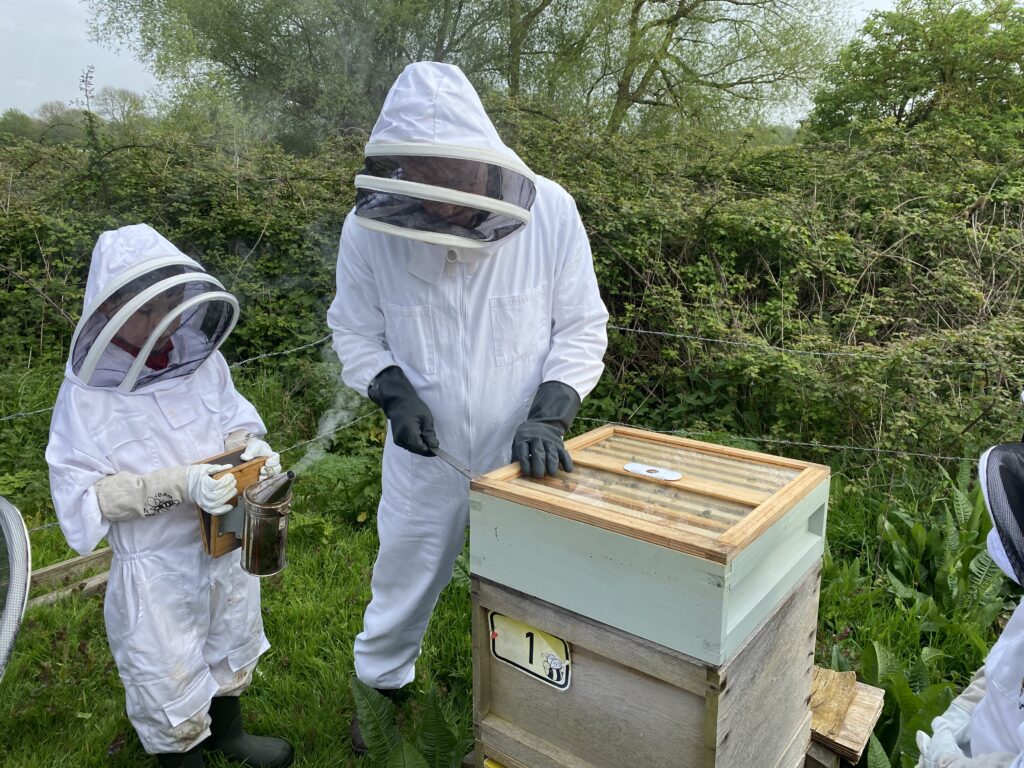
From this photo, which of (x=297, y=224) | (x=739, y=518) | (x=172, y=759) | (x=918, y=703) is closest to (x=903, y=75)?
(x=297, y=224)

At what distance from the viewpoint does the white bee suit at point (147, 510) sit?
5.86ft

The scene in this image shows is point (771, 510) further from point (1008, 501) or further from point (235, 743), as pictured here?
point (235, 743)

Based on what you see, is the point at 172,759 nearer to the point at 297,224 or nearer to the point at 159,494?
the point at 159,494

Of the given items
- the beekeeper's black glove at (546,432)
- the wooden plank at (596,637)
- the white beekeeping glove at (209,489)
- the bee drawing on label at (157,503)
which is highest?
the beekeeper's black glove at (546,432)

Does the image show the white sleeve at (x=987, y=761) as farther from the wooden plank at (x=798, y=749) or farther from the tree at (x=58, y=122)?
the tree at (x=58, y=122)

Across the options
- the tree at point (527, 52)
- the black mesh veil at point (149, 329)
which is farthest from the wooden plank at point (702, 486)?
the tree at point (527, 52)

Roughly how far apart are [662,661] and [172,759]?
156 cm

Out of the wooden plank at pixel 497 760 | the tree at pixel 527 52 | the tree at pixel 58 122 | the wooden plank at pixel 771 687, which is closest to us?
the wooden plank at pixel 771 687

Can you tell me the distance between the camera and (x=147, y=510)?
179cm

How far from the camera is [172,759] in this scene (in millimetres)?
1955

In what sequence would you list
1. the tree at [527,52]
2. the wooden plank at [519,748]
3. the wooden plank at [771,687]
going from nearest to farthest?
1. the wooden plank at [771,687]
2. the wooden plank at [519,748]
3. the tree at [527,52]

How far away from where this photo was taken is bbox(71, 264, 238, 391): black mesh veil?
1739 mm

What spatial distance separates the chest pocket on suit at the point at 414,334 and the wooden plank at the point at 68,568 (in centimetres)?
216

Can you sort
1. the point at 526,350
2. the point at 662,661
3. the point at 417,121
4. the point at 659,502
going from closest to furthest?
the point at 662,661, the point at 659,502, the point at 417,121, the point at 526,350
